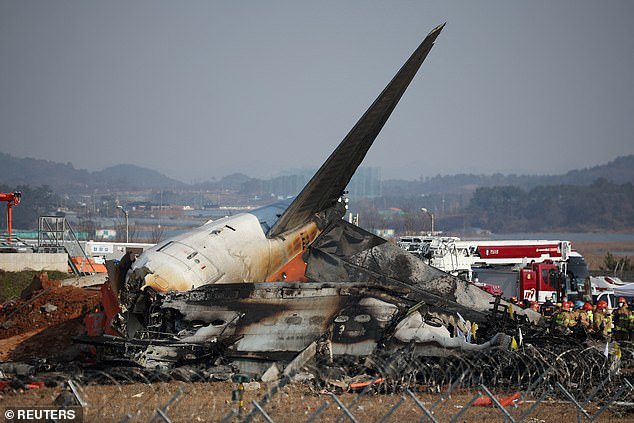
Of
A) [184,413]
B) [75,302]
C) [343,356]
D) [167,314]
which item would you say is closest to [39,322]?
[75,302]

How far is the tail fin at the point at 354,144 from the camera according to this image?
82.2 ft

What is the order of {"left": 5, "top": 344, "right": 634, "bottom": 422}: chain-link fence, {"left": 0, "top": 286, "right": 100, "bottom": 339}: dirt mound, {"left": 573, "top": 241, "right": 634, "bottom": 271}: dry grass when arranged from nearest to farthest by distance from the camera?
{"left": 5, "top": 344, "right": 634, "bottom": 422}: chain-link fence → {"left": 0, "top": 286, "right": 100, "bottom": 339}: dirt mound → {"left": 573, "top": 241, "right": 634, "bottom": 271}: dry grass

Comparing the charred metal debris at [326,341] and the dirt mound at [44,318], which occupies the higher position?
the charred metal debris at [326,341]

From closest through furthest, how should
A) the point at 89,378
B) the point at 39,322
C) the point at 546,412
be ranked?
the point at 546,412
the point at 89,378
the point at 39,322

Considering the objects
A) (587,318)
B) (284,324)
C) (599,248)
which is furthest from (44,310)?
(599,248)

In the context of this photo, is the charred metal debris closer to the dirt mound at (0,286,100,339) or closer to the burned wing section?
the burned wing section

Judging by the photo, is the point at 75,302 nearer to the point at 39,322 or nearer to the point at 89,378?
the point at 39,322

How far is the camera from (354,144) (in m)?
25.6

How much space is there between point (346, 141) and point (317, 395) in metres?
9.90

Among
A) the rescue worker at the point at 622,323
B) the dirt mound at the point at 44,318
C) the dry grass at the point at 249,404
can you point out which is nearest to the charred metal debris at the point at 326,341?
the dry grass at the point at 249,404

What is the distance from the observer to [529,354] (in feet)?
61.5

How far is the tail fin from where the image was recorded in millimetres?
25047

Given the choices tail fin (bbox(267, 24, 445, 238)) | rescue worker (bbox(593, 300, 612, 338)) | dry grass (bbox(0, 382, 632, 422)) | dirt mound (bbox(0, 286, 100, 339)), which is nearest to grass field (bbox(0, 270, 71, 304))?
dirt mound (bbox(0, 286, 100, 339))

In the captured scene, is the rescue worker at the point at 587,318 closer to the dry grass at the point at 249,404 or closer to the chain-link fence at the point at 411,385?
the chain-link fence at the point at 411,385
